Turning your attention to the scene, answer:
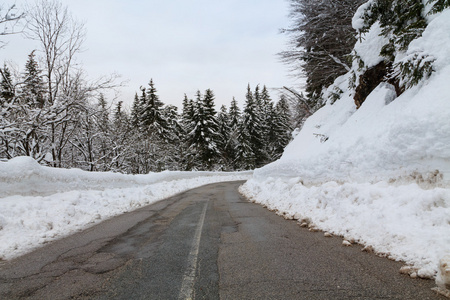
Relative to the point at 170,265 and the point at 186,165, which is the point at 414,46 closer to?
the point at 170,265

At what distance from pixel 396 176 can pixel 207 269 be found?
4.61 m

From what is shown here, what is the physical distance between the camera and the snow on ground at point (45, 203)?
497cm

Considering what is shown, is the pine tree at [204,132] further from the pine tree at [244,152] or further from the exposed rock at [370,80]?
the exposed rock at [370,80]

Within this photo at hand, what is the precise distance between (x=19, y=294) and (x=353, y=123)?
9.72 meters

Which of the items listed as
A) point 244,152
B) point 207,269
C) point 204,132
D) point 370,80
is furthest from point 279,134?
point 207,269

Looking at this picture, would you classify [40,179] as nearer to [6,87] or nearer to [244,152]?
[6,87]

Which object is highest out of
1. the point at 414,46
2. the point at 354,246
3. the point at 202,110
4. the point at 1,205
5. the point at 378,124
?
the point at 202,110

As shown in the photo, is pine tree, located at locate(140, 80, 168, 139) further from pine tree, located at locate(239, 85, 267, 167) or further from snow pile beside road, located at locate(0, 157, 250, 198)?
snow pile beside road, located at locate(0, 157, 250, 198)

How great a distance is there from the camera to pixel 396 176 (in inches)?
213

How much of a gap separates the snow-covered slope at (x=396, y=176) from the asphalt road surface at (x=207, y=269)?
0.46 m

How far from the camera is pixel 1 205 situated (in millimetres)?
5727

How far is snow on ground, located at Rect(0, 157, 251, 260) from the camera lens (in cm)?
497

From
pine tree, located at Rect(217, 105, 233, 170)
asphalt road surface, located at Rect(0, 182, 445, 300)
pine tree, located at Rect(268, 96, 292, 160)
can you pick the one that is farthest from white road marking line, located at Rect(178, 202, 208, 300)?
pine tree, located at Rect(268, 96, 292, 160)

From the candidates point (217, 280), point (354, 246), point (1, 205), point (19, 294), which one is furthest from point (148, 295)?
point (1, 205)
